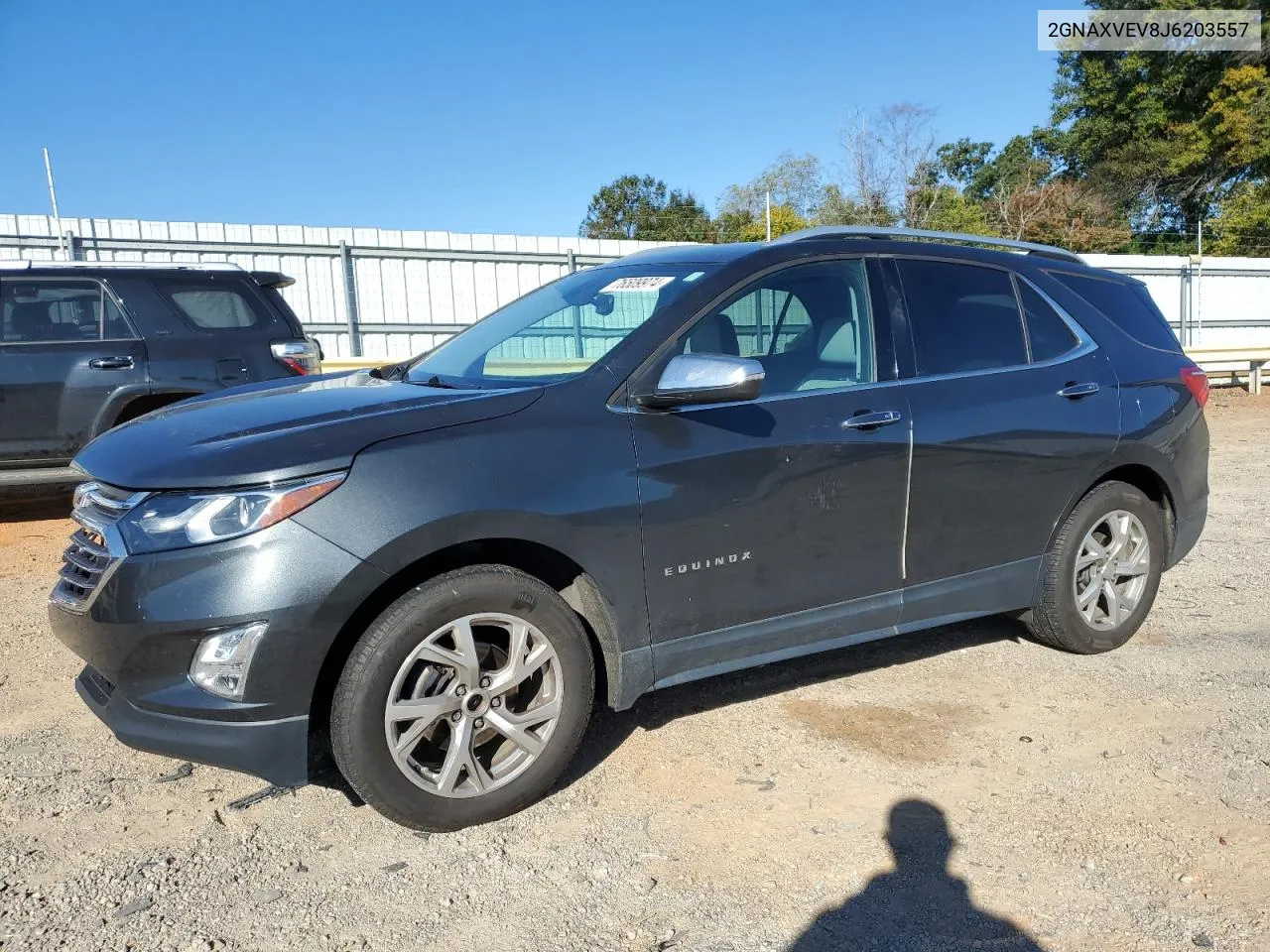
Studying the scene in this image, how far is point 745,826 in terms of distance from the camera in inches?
118

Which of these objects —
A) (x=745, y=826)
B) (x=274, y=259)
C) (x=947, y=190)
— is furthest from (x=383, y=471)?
(x=947, y=190)

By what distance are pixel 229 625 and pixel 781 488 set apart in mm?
1808

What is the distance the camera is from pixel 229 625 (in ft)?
8.50

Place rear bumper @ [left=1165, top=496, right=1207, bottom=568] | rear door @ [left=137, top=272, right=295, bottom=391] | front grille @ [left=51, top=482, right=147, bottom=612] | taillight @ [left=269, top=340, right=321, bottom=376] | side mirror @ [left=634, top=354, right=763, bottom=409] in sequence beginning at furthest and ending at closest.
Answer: taillight @ [left=269, top=340, right=321, bottom=376] < rear door @ [left=137, top=272, right=295, bottom=391] < rear bumper @ [left=1165, top=496, right=1207, bottom=568] < side mirror @ [left=634, top=354, right=763, bottom=409] < front grille @ [left=51, top=482, right=147, bottom=612]

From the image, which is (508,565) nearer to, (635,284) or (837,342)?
(635,284)

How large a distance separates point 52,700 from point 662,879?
2.76 meters

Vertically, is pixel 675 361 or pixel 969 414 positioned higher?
pixel 675 361

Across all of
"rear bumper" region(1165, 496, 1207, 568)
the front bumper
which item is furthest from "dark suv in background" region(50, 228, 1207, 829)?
"rear bumper" region(1165, 496, 1207, 568)

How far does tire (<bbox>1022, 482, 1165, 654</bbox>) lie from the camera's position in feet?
13.9

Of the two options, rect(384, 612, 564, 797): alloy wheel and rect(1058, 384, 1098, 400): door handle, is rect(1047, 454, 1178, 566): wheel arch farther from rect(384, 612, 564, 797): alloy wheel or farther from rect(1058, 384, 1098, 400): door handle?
rect(384, 612, 564, 797): alloy wheel

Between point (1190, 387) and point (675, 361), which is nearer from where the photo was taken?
point (675, 361)

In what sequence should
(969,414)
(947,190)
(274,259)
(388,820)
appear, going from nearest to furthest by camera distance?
1. (388,820)
2. (969,414)
3. (274,259)
4. (947,190)

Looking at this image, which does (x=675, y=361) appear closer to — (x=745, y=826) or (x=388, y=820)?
(x=745, y=826)

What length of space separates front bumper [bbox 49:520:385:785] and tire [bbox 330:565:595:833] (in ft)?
0.45
